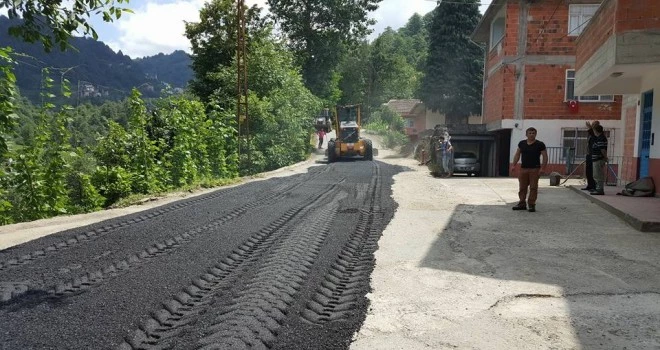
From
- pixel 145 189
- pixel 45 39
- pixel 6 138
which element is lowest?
pixel 145 189

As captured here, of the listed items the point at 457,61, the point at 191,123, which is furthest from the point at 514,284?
the point at 457,61

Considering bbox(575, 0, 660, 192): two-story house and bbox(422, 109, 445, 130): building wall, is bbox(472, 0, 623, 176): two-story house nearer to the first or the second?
bbox(575, 0, 660, 192): two-story house

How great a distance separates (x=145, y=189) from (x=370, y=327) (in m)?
9.80

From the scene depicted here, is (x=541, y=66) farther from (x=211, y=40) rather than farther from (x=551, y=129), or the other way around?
(x=211, y=40)

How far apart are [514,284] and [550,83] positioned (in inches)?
654

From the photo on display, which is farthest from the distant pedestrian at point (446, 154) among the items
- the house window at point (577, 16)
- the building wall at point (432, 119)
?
the building wall at point (432, 119)

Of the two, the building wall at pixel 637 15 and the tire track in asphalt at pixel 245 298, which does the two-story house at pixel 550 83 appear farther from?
the tire track in asphalt at pixel 245 298

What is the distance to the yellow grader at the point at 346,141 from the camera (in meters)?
26.9

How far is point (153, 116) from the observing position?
14.9 meters

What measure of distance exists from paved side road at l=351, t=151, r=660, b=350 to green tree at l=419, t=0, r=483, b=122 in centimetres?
2786

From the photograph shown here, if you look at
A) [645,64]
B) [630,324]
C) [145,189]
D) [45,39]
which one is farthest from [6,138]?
[645,64]

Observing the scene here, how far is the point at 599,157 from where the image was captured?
10531 mm

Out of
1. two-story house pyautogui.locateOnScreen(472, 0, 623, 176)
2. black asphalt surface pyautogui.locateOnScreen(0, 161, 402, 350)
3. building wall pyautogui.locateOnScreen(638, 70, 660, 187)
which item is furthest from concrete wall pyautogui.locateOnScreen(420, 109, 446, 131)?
black asphalt surface pyautogui.locateOnScreen(0, 161, 402, 350)

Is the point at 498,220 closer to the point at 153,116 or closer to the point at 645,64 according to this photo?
the point at 645,64
